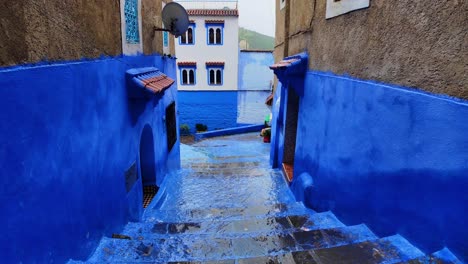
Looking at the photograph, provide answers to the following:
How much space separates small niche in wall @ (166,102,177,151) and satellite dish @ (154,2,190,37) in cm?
273

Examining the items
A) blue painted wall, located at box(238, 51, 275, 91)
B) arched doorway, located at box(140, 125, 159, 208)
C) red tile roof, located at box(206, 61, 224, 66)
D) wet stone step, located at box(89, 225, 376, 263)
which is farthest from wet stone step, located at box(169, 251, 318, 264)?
blue painted wall, located at box(238, 51, 275, 91)

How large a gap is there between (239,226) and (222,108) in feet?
64.9

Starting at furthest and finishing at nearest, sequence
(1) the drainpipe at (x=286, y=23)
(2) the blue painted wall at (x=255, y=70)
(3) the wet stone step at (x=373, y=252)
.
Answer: (2) the blue painted wall at (x=255, y=70), (1) the drainpipe at (x=286, y=23), (3) the wet stone step at (x=373, y=252)

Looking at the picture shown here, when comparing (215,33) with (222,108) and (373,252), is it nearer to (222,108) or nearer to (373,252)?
(222,108)

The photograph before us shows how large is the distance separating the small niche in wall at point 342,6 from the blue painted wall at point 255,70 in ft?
62.3

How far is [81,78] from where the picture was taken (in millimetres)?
3867

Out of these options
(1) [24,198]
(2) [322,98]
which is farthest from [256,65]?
(1) [24,198]

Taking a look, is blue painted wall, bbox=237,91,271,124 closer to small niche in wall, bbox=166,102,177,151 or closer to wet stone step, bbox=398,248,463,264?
small niche in wall, bbox=166,102,177,151

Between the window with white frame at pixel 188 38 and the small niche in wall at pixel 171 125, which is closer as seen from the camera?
the small niche in wall at pixel 171 125

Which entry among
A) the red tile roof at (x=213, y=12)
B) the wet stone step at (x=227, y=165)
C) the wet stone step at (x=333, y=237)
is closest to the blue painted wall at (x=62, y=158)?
the wet stone step at (x=333, y=237)

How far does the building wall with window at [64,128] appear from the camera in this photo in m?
2.56

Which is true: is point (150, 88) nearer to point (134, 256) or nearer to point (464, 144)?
point (134, 256)

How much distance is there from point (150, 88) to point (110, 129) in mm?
1114

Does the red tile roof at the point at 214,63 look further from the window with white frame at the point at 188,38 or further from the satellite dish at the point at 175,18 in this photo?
the satellite dish at the point at 175,18
